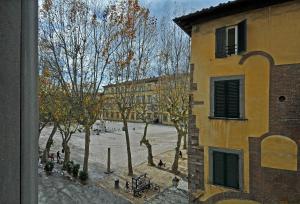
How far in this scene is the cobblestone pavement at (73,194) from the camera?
9.66 m

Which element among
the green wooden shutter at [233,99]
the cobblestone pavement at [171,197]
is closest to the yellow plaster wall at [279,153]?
the green wooden shutter at [233,99]

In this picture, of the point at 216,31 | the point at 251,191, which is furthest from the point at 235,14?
the point at 251,191

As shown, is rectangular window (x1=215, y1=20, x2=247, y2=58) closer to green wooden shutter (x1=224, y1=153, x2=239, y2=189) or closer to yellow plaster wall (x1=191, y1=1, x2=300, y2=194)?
yellow plaster wall (x1=191, y1=1, x2=300, y2=194)

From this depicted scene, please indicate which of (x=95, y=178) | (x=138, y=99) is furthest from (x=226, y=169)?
(x=138, y=99)

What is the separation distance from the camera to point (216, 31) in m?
6.89

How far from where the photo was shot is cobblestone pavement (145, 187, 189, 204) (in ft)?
31.5

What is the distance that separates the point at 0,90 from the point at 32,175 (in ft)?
0.88

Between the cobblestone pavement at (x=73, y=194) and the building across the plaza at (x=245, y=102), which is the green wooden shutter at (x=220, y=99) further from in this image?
the cobblestone pavement at (x=73, y=194)

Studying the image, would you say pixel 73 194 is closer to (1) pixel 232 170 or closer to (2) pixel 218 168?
(2) pixel 218 168

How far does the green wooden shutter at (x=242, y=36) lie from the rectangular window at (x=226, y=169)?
2.64 m

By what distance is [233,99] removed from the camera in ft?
21.2

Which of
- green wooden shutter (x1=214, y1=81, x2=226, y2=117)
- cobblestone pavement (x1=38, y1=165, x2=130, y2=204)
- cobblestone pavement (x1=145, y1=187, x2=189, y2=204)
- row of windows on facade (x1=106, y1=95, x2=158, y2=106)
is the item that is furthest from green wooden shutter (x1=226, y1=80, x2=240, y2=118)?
row of windows on facade (x1=106, y1=95, x2=158, y2=106)

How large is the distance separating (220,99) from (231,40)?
5.02 feet

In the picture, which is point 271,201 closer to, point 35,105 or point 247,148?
point 247,148
